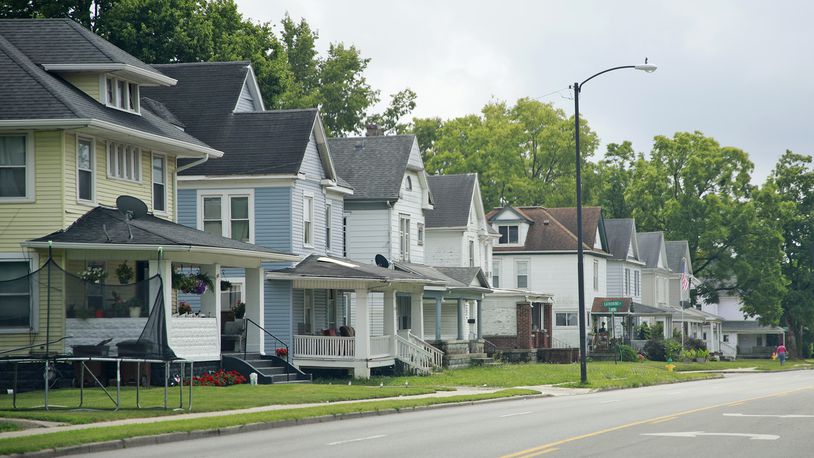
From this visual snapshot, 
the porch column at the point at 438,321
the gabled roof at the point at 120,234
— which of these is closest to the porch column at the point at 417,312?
the porch column at the point at 438,321

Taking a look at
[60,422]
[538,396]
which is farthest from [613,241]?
[60,422]

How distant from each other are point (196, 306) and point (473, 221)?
75.3 ft

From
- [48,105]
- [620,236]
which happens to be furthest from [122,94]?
[620,236]

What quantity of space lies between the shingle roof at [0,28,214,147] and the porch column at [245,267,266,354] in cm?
478

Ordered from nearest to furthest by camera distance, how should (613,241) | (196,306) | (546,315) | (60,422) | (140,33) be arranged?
(60,422), (196,306), (140,33), (546,315), (613,241)

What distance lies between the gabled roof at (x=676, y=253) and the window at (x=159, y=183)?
6029 cm

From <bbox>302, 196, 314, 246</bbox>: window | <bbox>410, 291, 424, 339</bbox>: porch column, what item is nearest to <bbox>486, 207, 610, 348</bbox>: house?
<bbox>410, 291, 424, 339</bbox>: porch column

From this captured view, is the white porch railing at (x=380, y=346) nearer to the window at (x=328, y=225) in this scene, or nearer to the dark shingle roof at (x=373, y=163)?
the window at (x=328, y=225)

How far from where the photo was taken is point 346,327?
43438 mm

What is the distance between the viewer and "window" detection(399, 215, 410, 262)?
174 feet

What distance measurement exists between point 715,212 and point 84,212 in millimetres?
65487

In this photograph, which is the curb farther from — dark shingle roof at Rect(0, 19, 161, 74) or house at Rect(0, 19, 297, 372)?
dark shingle roof at Rect(0, 19, 161, 74)

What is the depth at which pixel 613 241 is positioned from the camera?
86.4 metres

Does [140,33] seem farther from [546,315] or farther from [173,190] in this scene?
[546,315]
